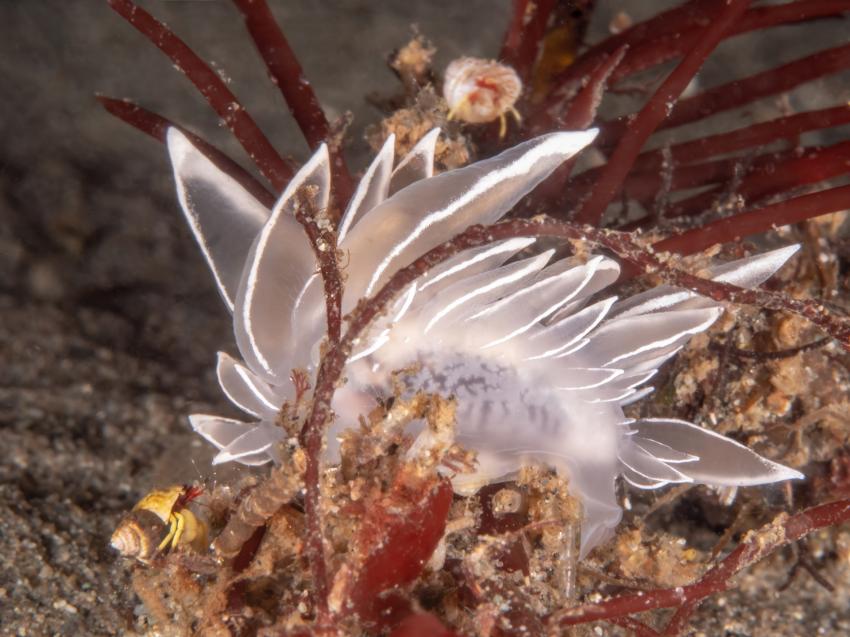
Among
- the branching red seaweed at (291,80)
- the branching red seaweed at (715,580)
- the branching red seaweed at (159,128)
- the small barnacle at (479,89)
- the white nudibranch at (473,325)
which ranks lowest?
the branching red seaweed at (715,580)

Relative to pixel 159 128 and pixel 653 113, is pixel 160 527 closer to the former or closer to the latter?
pixel 159 128

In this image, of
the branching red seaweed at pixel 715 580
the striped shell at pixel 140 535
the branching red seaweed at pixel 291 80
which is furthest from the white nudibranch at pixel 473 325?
the branching red seaweed at pixel 291 80

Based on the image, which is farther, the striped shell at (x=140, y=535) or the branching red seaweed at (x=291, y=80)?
the branching red seaweed at (x=291, y=80)

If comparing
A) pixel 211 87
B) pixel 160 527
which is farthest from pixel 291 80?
pixel 160 527

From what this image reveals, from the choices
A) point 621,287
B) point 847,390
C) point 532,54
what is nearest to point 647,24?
point 532,54

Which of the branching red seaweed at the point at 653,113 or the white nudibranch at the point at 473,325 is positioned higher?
the branching red seaweed at the point at 653,113

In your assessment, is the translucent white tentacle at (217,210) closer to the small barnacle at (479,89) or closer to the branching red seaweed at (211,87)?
the branching red seaweed at (211,87)
